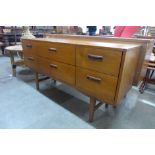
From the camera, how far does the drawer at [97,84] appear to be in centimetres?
108

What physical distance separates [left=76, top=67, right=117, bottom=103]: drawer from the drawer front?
0.14 metres

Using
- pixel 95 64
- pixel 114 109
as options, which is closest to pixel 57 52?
pixel 95 64

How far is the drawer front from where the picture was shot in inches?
50.5

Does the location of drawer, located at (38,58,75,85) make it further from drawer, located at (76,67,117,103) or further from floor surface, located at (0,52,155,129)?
floor surface, located at (0,52,155,129)

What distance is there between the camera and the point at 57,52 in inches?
55.4

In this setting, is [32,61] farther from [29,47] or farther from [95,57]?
[95,57]

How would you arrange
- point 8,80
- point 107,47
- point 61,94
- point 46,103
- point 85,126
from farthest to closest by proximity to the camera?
point 8,80
point 61,94
point 46,103
point 85,126
point 107,47

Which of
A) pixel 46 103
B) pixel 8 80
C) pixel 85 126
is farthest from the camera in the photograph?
pixel 8 80

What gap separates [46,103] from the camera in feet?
5.89

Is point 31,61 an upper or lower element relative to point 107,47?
lower
